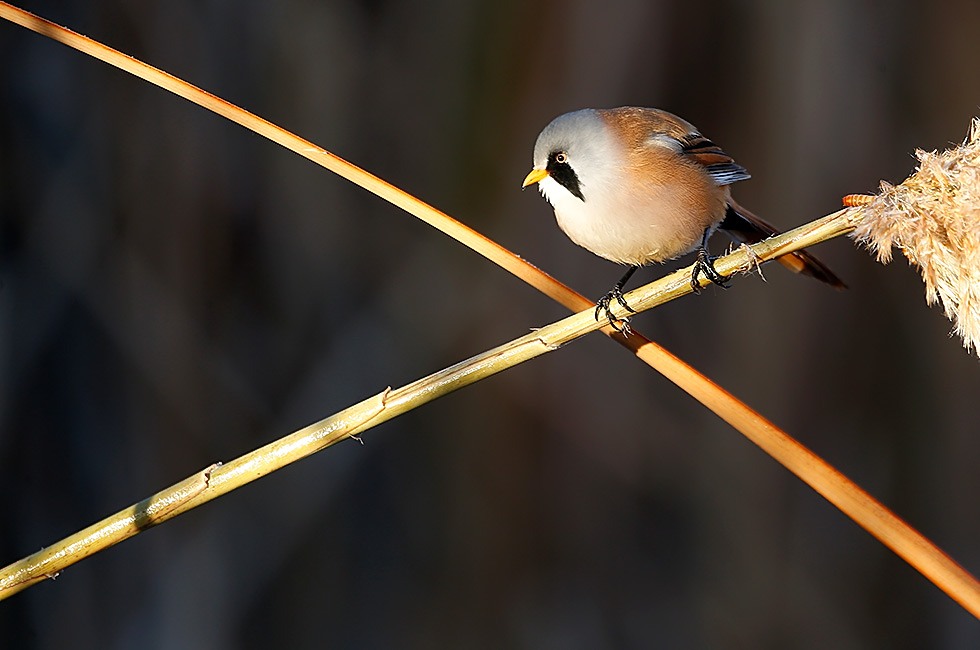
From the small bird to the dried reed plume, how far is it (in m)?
0.36

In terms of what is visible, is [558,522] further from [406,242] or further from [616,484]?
[406,242]

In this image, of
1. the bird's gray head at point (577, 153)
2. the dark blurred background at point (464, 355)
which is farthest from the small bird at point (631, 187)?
the dark blurred background at point (464, 355)

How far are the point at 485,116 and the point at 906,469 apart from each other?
1.40 m

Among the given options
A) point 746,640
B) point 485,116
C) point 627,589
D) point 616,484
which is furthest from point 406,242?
point 746,640

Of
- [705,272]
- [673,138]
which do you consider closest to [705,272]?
[705,272]

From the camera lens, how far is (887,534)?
1.71 feet

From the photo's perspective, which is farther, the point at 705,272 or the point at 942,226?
the point at 705,272

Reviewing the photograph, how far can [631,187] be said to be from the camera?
3.26 feet

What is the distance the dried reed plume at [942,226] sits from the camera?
544 millimetres

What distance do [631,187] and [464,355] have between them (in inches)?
43.7

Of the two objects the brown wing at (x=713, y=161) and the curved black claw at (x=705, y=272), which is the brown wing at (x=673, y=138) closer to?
the brown wing at (x=713, y=161)

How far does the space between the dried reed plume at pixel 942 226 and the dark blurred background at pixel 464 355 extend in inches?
56.1

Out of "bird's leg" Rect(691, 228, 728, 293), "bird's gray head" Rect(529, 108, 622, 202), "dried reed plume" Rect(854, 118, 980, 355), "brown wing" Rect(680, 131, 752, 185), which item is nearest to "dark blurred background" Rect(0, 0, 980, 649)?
"brown wing" Rect(680, 131, 752, 185)

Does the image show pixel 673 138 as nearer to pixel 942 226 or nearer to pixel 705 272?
pixel 705 272
